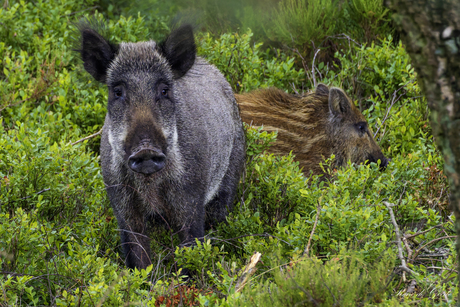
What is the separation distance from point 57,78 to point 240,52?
228 centimetres

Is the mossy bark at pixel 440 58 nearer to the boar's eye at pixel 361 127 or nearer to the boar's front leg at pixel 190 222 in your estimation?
the boar's front leg at pixel 190 222

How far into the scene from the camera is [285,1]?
7.11 metres

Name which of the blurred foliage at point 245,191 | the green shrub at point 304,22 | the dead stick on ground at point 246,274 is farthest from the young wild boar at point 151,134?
the green shrub at point 304,22

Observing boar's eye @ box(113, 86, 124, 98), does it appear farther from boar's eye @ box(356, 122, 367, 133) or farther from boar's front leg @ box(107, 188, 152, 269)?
boar's eye @ box(356, 122, 367, 133)

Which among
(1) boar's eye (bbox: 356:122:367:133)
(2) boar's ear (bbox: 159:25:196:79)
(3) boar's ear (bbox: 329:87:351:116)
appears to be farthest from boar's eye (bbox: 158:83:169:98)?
(1) boar's eye (bbox: 356:122:367:133)

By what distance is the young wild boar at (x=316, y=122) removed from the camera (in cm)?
619

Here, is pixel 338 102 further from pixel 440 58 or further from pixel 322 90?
pixel 440 58

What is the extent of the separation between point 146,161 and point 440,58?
203 cm

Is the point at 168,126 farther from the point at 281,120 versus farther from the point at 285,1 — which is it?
the point at 285,1

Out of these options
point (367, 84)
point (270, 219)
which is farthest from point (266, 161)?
point (367, 84)

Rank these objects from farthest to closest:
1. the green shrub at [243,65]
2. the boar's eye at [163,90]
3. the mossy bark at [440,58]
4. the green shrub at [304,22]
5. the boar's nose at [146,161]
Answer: the green shrub at [304,22] → the green shrub at [243,65] → the boar's eye at [163,90] → the boar's nose at [146,161] → the mossy bark at [440,58]

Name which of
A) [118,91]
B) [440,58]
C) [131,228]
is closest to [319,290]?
[440,58]

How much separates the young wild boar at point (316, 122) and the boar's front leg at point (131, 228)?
→ 249cm

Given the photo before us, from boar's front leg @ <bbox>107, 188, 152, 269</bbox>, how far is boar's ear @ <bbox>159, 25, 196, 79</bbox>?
1.04 m
